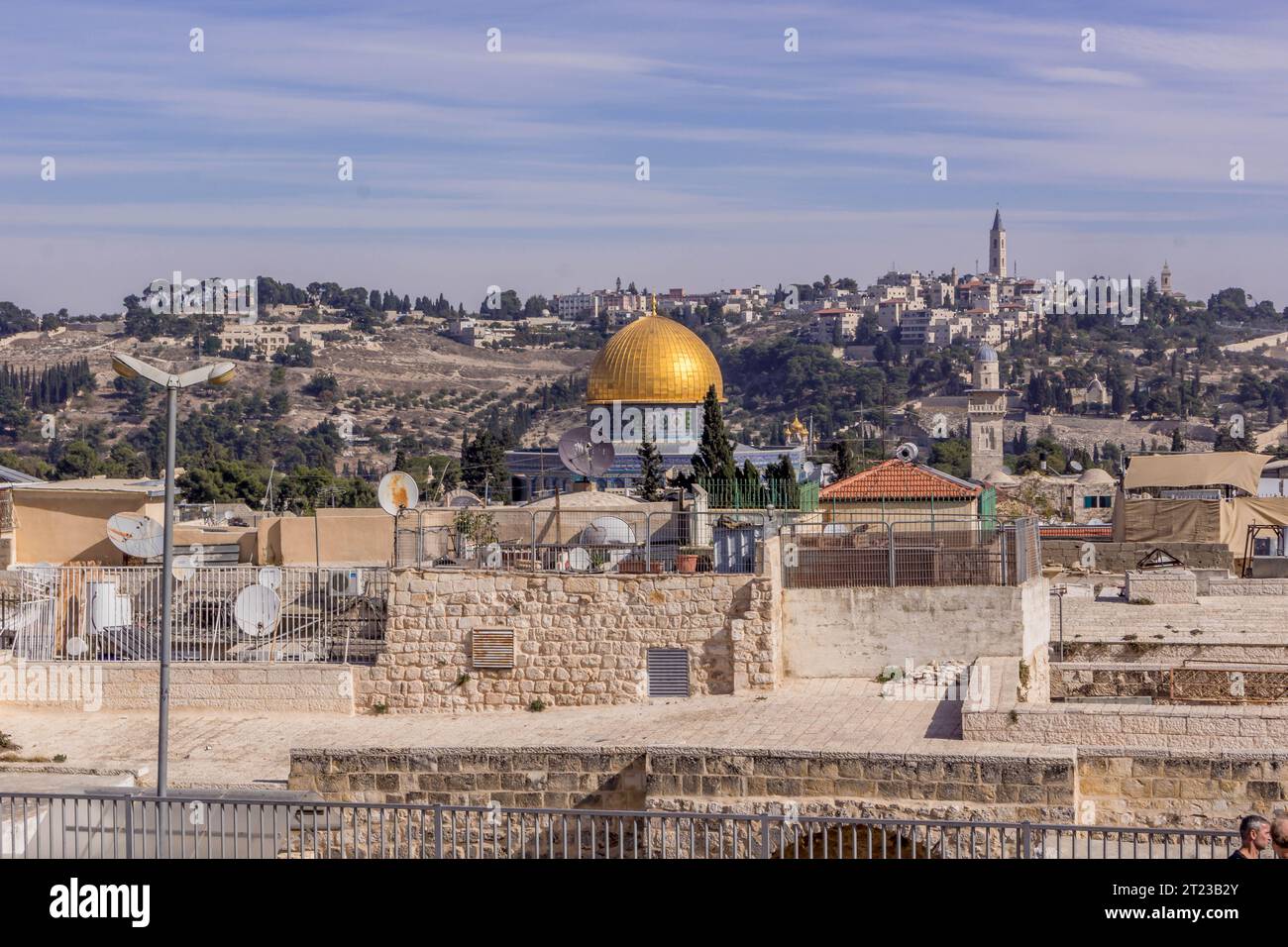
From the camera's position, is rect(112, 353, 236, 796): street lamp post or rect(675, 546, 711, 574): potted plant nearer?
rect(112, 353, 236, 796): street lamp post

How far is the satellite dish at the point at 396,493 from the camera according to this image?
53.4 feet

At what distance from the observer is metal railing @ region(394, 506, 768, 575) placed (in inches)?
572

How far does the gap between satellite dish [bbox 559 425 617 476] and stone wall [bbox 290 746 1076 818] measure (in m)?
18.9

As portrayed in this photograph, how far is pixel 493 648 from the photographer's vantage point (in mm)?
14234

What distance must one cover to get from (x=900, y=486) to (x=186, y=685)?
30.3 ft

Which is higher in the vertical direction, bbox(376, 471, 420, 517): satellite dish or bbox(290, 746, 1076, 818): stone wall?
bbox(376, 471, 420, 517): satellite dish

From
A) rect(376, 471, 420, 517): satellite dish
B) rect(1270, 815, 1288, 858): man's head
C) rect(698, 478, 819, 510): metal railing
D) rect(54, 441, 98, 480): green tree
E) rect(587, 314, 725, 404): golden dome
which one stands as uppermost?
rect(587, 314, 725, 404): golden dome

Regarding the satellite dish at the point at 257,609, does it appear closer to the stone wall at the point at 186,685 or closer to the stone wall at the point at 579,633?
the stone wall at the point at 186,685

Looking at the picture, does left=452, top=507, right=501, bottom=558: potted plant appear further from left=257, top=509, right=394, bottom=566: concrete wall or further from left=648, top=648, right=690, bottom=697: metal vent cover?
left=257, top=509, right=394, bottom=566: concrete wall
